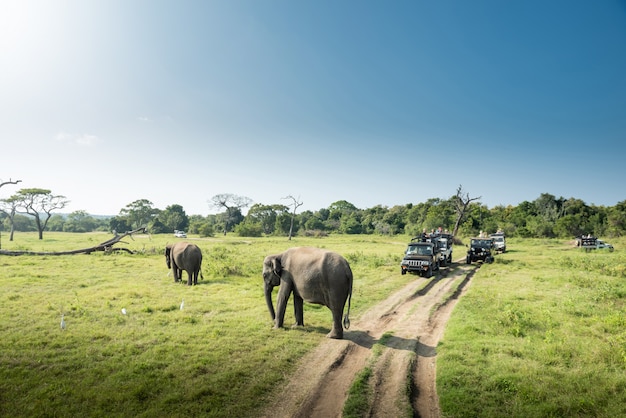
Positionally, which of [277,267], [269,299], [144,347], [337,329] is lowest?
[144,347]

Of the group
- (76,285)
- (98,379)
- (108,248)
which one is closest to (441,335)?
(98,379)

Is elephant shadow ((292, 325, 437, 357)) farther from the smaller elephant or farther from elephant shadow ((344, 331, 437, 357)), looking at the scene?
the smaller elephant

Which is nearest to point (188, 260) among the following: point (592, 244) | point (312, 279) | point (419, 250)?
point (312, 279)

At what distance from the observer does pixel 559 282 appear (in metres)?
19.7

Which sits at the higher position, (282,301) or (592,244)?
(592,244)

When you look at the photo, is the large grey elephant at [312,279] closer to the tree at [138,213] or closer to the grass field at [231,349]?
the grass field at [231,349]

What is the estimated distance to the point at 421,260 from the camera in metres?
22.0

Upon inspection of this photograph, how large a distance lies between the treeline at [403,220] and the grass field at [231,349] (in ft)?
164

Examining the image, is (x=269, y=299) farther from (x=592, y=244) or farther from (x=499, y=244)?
(x=592, y=244)

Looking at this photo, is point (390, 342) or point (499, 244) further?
point (499, 244)

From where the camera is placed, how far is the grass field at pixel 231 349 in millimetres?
6688

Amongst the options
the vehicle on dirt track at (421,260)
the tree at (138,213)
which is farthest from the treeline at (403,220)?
the vehicle on dirt track at (421,260)

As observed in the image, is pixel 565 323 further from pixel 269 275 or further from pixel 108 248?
pixel 108 248

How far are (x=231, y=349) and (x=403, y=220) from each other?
272 feet
